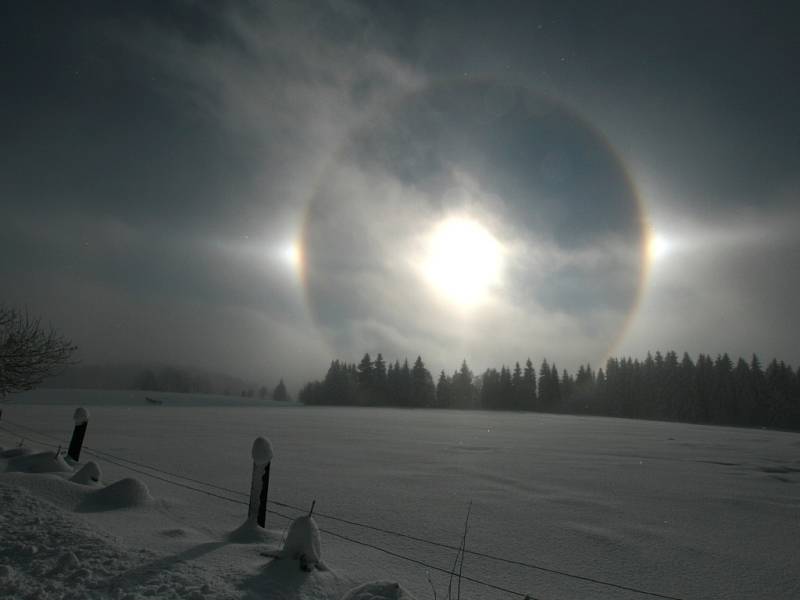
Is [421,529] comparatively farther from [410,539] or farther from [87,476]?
[87,476]

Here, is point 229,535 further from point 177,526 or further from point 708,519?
point 708,519

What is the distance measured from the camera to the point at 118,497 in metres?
5.99

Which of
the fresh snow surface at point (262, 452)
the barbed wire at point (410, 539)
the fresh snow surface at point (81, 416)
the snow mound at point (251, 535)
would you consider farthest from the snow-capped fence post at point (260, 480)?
the fresh snow surface at point (81, 416)

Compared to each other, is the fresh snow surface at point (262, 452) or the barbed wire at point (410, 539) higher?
the fresh snow surface at point (262, 452)

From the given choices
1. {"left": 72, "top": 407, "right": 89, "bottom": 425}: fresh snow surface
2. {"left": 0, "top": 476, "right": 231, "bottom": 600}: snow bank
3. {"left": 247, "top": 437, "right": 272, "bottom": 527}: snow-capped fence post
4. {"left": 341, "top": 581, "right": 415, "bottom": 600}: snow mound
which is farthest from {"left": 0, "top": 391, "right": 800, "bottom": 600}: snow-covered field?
{"left": 72, "top": 407, "right": 89, "bottom": 425}: fresh snow surface

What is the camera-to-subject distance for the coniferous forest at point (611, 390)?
60594 millimetres

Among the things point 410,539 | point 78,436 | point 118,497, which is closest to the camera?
point 410,539

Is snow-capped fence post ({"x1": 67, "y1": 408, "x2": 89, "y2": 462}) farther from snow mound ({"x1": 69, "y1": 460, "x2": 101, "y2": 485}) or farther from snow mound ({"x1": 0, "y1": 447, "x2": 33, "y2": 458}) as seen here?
snow mound ({"x1": 69, "y1": 460, "x2": 101, "y2": 485})

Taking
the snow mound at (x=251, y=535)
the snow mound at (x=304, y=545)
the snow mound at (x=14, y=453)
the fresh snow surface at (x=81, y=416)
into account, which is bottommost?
the snow mound at (x=14, y=453)

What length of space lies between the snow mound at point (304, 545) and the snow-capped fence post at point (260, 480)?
1.30 meters

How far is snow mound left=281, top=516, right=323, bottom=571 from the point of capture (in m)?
3.94

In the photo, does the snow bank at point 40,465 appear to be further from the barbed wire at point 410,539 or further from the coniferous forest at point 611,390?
the coniferous forest at point 611,390

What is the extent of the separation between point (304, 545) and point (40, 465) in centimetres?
681

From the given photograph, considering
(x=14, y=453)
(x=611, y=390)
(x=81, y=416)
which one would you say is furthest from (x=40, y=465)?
(x=611, y=390)
